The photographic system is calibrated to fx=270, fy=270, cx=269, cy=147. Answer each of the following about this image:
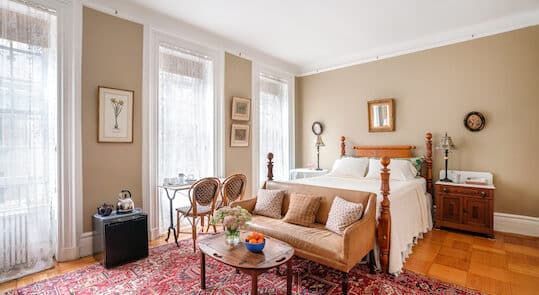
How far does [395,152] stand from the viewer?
477 cm

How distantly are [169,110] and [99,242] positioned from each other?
188 cm

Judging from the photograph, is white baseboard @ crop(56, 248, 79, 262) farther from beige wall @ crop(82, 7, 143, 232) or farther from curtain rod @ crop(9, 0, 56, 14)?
curtain rod @ crop(9, 0, 56, 14)

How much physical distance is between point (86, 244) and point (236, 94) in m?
3.07

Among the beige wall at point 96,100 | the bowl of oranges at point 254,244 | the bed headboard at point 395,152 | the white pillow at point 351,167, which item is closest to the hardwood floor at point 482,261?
the bed headboard at point 395,152

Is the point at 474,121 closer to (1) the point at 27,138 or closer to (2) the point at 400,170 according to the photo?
(2) the point at 400,170

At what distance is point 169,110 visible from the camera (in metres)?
3.89

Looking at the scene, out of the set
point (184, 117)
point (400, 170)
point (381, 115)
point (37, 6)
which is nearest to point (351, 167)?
point (400, 170)

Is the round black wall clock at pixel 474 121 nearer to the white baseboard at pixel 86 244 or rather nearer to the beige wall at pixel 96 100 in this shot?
the beige wall at pixel 96 100

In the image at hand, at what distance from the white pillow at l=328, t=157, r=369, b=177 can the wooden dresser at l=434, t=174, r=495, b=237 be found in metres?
1.09

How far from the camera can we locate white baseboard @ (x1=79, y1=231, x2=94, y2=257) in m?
3.06

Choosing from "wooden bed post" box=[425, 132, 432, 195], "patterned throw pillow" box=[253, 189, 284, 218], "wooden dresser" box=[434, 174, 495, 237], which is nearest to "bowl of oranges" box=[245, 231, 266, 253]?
"patterned throw pillow" box=[253, 189, 284, 218]

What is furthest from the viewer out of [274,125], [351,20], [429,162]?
[274,125]

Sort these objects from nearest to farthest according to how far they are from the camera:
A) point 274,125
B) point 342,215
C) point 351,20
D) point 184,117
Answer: point 342,215, point 351,20, point 184,117, point 274,125

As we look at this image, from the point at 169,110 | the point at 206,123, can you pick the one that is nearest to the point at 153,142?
the point at 169,110
